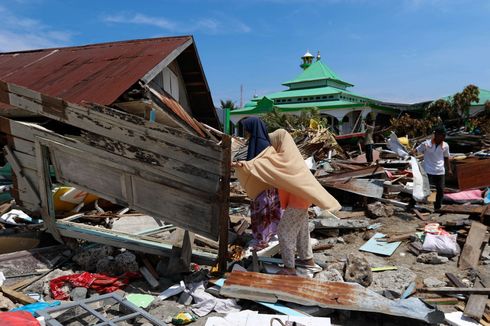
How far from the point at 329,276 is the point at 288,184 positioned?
1.16m

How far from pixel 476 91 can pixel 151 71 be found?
69.4 feet

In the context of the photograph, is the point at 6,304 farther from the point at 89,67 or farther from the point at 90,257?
the point at 89,67

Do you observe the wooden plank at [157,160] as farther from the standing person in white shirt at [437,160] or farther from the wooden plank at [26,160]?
the standing person in white shirt at [437,160]

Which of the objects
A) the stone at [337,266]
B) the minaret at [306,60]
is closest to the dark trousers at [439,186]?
the stone at [337,266]

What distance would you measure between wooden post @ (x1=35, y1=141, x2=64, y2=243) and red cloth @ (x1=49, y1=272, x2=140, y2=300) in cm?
106

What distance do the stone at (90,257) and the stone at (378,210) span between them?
509 centimetres

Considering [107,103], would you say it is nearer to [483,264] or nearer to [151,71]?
[151,71]

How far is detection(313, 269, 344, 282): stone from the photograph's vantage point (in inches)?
164

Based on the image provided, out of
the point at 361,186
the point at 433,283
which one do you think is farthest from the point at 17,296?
the point at 361,186

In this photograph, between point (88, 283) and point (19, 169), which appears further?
point (19, 169)

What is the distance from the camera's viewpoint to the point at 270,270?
4430 mm

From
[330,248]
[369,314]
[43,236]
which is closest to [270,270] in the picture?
[369,314]

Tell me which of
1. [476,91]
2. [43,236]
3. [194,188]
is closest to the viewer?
[194,188]

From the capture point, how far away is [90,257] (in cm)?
476
